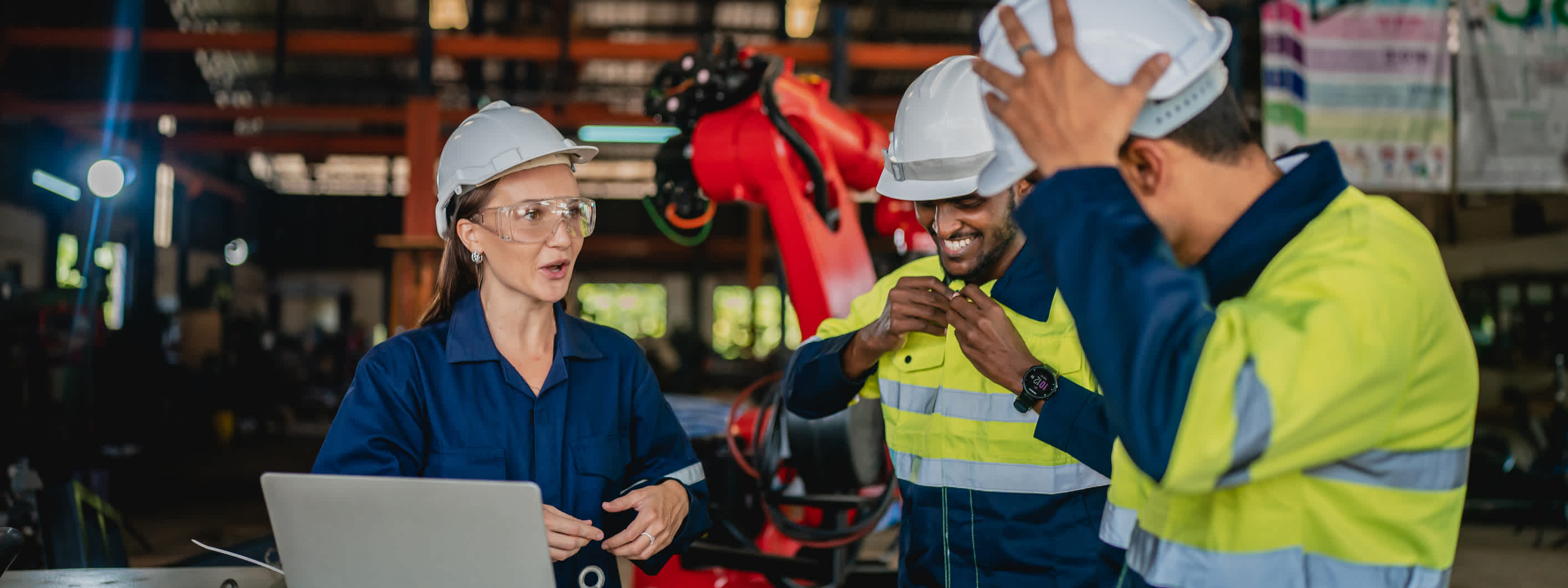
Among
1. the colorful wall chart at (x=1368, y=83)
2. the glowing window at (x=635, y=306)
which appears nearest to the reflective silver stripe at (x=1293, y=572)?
the colorful wall chart at (x=1368, y=83)

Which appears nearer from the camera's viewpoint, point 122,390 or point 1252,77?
point 122,390

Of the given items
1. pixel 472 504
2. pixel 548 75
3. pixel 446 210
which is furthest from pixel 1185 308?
pixel 548 75

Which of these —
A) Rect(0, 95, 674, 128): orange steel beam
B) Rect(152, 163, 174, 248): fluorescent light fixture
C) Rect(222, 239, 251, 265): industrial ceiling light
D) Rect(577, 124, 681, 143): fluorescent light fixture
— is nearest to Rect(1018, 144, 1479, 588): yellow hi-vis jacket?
Rect(577, 124, 681, 143): fluorescent light fixture

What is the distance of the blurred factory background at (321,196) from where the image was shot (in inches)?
261

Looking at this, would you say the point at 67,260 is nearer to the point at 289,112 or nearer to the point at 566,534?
the point at 289,112

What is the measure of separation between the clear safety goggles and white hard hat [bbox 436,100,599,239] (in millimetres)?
66

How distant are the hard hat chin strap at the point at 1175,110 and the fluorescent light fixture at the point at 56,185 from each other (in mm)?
11586

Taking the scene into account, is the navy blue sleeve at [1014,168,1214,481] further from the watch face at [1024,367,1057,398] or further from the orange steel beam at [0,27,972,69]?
the orange steel beam at [0,27,972,69]

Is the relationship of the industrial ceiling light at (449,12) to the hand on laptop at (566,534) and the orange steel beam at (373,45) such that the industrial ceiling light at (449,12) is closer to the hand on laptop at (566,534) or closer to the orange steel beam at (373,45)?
the orange steel beam at (373,45)

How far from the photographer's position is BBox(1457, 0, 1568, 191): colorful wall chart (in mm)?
6469

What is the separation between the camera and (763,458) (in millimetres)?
3242

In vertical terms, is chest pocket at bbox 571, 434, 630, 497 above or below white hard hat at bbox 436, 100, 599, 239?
below

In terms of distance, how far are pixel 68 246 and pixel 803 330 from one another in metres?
14.1

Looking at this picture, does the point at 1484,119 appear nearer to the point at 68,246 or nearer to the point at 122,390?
the point at 122,390
